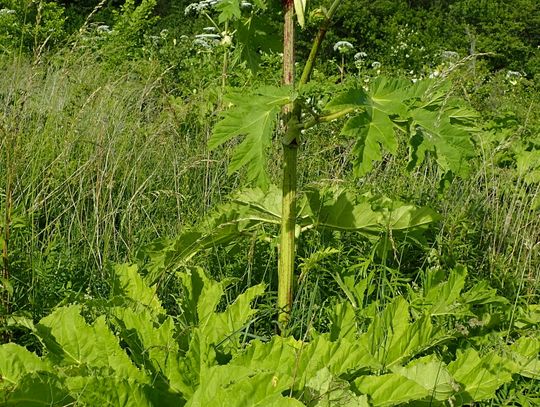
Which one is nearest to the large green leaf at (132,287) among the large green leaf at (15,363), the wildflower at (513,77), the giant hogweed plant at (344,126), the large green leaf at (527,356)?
the giant hogweed plant at (344,126)

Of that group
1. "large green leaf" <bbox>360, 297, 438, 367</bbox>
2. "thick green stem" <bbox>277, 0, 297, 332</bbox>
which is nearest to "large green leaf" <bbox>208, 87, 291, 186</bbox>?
"thick green stem" <bbox>277, 0, 297, 332</bbox>

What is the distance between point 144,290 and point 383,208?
2.75 feet

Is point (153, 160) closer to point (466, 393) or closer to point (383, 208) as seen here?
point (383, 208)

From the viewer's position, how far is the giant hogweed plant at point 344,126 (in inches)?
81.0

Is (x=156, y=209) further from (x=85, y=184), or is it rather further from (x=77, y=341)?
(x=77, y=341)

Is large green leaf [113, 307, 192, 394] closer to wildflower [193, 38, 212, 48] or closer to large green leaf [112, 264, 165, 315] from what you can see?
large green leaf [112, 264, 165, 315]

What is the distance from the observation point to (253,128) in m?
2.10

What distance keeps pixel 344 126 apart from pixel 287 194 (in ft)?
1.20

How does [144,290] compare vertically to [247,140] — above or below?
below

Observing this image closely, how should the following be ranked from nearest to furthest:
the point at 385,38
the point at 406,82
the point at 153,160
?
1. the point at 406,82
2. the point at 153,160
3. the point at 385,38

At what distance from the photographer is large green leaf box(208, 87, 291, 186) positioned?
2070mm

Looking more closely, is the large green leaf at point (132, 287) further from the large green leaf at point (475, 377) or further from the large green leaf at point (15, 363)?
the large green leaf at point (475, 377)

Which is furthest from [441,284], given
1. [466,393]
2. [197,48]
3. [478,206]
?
[197,48]

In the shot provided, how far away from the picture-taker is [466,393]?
204 cm
